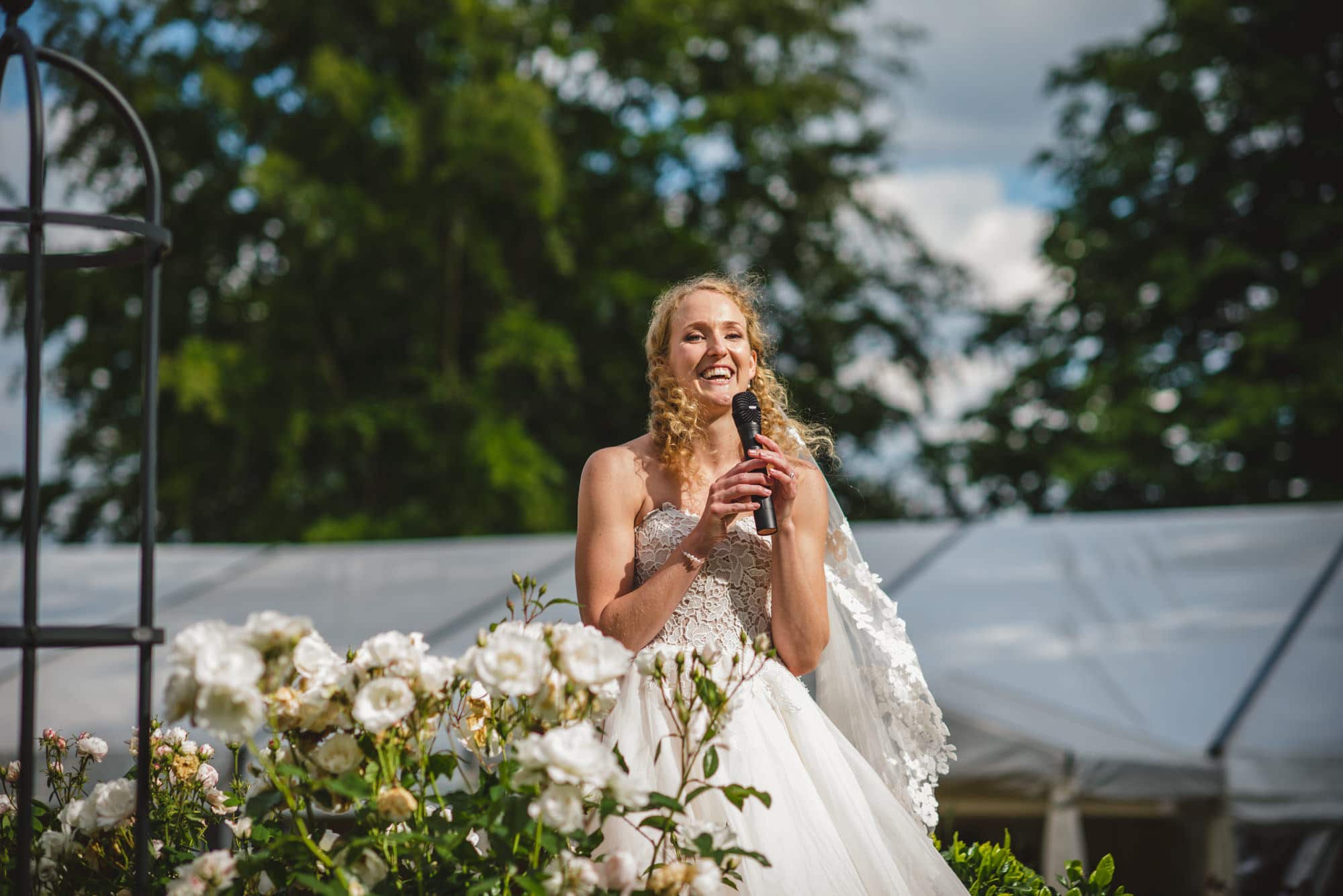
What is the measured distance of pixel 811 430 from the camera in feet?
8.59

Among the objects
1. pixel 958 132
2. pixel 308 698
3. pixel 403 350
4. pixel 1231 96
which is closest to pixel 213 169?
pixel 403 350

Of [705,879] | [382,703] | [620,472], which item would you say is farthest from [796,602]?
[382,703]

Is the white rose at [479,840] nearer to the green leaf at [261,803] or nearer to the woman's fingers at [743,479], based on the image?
the green leaf at [261,803]

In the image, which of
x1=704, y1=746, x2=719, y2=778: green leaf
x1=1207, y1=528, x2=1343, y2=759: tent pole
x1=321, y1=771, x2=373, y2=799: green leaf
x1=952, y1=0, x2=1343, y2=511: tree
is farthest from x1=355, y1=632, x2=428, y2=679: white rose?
x1=952, y1=0, x2=1343, y2=511: tree

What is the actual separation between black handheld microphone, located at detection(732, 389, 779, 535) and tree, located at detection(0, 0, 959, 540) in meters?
10.0

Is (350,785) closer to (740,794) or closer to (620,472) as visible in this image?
(740,794)

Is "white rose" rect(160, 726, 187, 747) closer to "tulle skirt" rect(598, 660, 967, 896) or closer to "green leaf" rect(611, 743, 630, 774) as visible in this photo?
"tulle skirt" rect(598, 660, 967, 896)

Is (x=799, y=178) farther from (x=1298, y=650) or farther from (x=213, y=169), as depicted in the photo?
(x=1298, y=650)

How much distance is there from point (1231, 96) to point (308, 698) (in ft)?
50.9

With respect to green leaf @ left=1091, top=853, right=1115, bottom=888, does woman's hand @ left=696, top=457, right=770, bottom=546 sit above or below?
above

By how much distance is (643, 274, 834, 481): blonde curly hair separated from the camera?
7.66 feet

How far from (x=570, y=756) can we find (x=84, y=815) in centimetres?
86

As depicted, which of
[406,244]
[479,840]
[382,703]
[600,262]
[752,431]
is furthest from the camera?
[600,262]

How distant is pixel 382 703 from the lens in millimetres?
1492
